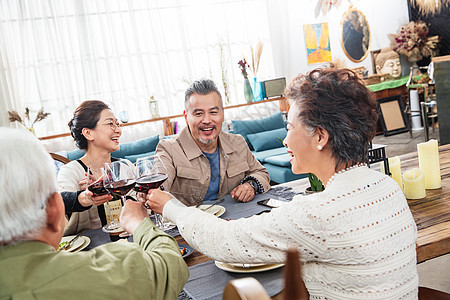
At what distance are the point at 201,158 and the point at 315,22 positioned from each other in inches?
243

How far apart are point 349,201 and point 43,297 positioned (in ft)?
2.47

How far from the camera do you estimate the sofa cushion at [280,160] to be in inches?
199

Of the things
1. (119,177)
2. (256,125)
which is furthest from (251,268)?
(256,125)

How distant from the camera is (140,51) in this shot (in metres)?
6.44

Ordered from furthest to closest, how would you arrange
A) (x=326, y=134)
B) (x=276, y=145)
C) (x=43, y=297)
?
(x=276, y=145) → (x=326, y=134) → (x=43, y=297)

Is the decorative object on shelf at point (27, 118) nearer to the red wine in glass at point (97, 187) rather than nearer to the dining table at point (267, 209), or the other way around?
the dining table at point (267, 209)

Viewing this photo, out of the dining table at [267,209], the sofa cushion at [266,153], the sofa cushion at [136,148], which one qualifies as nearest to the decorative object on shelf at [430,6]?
the sofa cushion at [266,153]

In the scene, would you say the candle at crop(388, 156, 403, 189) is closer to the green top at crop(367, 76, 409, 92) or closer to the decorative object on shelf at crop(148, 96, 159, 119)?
the decorative object on shelf at crop(148, 96, 159, 119)

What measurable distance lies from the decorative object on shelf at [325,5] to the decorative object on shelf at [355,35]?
31 centimetres

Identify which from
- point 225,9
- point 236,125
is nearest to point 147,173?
point 236,125

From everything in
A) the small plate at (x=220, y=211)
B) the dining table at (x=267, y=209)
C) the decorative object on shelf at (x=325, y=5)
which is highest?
the decorative object on shelf at (x=325, y=5)

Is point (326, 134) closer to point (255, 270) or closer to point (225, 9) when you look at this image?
point (255, 270)

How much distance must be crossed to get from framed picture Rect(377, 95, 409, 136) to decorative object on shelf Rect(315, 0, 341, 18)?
1982 millimetres

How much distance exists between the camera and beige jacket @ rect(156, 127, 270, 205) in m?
2.53
